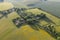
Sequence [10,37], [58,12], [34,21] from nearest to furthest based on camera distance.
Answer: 1. [10,37]
2. [34,21]
3. [58,12]

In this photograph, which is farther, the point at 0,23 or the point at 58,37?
the point at 0,23

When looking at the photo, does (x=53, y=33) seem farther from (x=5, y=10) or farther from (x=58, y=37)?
(x=5, y=10)

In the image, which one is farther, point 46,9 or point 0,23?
point 46,9

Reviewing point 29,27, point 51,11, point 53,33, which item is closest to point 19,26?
point 29,27

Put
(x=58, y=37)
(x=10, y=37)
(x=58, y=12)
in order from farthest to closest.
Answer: (x=58, y=12)
(x=10, y=37)
(x=58, y=37)

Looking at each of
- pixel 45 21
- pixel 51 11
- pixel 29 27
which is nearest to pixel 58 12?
pixel 51 11

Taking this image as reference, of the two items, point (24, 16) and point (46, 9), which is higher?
point (24, 16)

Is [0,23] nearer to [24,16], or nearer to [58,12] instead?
[24,16]

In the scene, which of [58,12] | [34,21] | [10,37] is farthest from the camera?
[58,12]

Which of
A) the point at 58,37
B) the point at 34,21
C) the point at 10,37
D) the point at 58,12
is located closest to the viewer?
the point at 58,37
